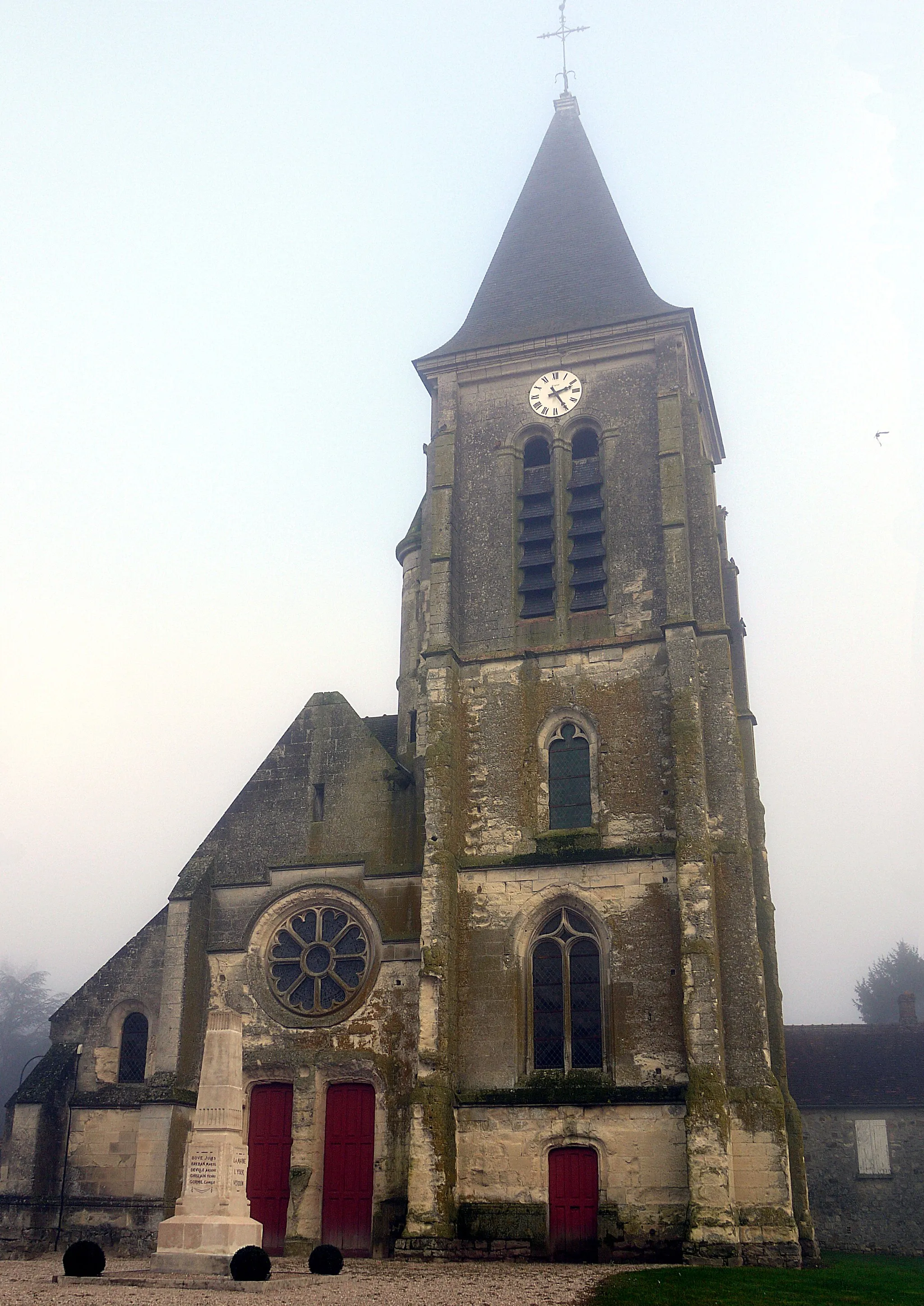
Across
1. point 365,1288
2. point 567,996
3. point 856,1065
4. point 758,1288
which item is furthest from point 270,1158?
point 856,1065

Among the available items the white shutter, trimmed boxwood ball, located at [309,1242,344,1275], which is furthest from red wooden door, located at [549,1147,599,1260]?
the white shutter

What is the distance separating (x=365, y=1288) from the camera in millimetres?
12672

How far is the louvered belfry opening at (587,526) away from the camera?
21.8 m

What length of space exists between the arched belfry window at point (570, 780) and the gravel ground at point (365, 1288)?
22.2 ft

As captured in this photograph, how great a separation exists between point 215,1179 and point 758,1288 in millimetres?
6375

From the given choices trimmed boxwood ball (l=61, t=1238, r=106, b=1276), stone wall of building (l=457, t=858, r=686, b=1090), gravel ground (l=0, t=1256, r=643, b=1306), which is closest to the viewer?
gravel ground (l=0, t=1256, r=643, b=1306)

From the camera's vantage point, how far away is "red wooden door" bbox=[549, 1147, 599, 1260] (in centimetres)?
1753

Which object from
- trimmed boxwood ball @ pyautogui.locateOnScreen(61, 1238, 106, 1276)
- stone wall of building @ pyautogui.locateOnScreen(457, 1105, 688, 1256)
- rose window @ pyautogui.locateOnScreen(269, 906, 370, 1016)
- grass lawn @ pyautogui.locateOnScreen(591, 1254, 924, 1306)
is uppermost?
rose window @ pyautogui.locateOnScreen(269, 906, 370, 1016)

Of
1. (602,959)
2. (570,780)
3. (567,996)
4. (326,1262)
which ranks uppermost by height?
(570,780)

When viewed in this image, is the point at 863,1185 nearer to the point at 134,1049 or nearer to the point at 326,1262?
the point at 134,1049

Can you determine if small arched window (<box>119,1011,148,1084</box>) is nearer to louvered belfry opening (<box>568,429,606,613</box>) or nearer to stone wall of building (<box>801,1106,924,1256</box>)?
louvered belfry opening (<box>568,429,606,613</box>)

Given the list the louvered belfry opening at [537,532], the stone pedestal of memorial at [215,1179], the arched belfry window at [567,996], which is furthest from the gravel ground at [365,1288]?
the louvered belfry opening at [537,532]

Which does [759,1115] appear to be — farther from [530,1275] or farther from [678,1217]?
[530,1275]

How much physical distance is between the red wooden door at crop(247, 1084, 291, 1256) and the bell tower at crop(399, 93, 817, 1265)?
2678 millimetres
